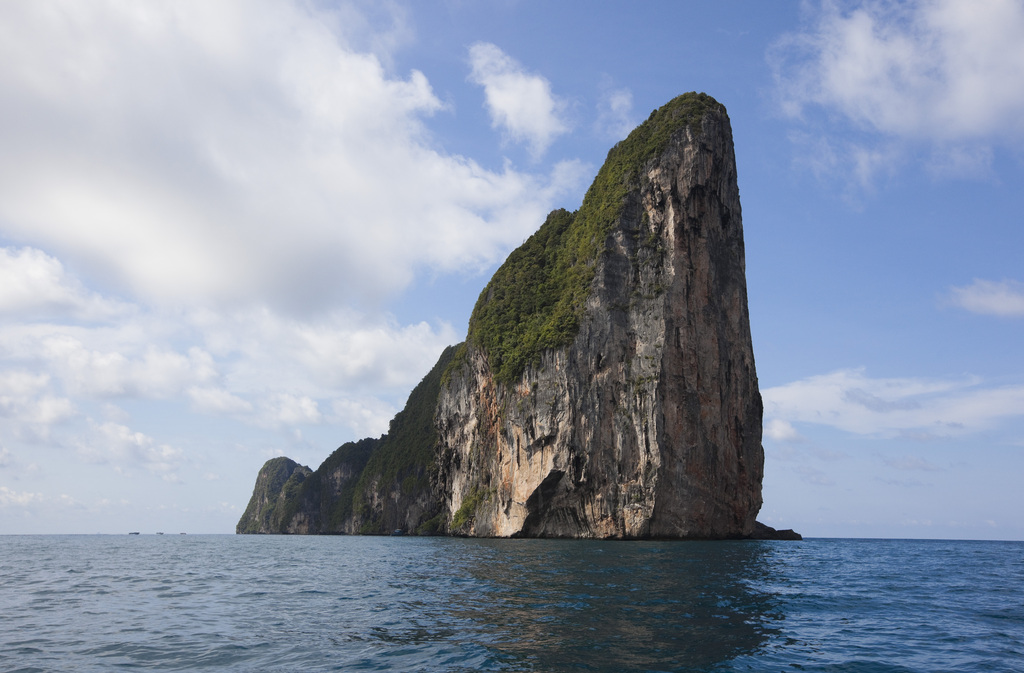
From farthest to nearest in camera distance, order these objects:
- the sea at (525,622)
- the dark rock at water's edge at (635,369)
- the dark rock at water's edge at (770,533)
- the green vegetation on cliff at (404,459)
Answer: the green vegetation on cliff at (404,459)
the dark rock at water's edge at (770,533)
the dark rock at water's edge at (635,369)
the sea at (525,622)

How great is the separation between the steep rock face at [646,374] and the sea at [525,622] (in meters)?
28.7

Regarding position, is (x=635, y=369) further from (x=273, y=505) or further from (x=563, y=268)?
(x=273, y=505)

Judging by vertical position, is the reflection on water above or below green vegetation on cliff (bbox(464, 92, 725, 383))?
below

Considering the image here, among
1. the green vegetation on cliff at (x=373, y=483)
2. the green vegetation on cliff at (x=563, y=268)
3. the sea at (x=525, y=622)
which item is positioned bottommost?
the sea at (x=525, y=622)

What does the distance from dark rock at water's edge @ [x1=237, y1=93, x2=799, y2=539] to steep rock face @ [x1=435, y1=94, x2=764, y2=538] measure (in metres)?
0.14

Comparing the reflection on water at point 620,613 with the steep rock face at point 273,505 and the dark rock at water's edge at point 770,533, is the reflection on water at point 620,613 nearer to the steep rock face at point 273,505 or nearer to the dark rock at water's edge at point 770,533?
the dark rock at water's edge at point 770,533

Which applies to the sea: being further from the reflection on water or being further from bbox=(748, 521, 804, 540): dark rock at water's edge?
bbox=(748, 521, 804, 540): dark rock at water's edge

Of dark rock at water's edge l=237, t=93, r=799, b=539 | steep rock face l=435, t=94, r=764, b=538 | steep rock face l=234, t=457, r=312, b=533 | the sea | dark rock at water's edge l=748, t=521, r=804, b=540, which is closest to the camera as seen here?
the sea

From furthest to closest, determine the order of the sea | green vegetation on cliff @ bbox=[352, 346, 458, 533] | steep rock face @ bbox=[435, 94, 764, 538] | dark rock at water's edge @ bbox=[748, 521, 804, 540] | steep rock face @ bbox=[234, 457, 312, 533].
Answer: steep rock face @ bbox=[234, 457, 312, 533] < green vegetation on cliff @ bbox=[352, 346, 458, 533] < dark rock at water's edge @ bbox=[748, 521, 804, 540] < steep rock face @ bbox=[435, 94, 764, 538] < the sea

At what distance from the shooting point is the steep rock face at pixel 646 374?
54.4 metres

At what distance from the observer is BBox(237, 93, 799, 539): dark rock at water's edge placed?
5456 centimetres

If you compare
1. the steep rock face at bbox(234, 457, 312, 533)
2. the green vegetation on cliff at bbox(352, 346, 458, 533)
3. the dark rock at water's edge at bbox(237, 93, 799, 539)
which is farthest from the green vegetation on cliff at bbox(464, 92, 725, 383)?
the steep rock face at bbox(234, 457, 312, 533)

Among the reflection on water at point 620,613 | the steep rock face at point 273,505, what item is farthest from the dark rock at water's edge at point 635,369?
the steep rock face at point 273,505

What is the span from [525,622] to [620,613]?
96.8 inches
